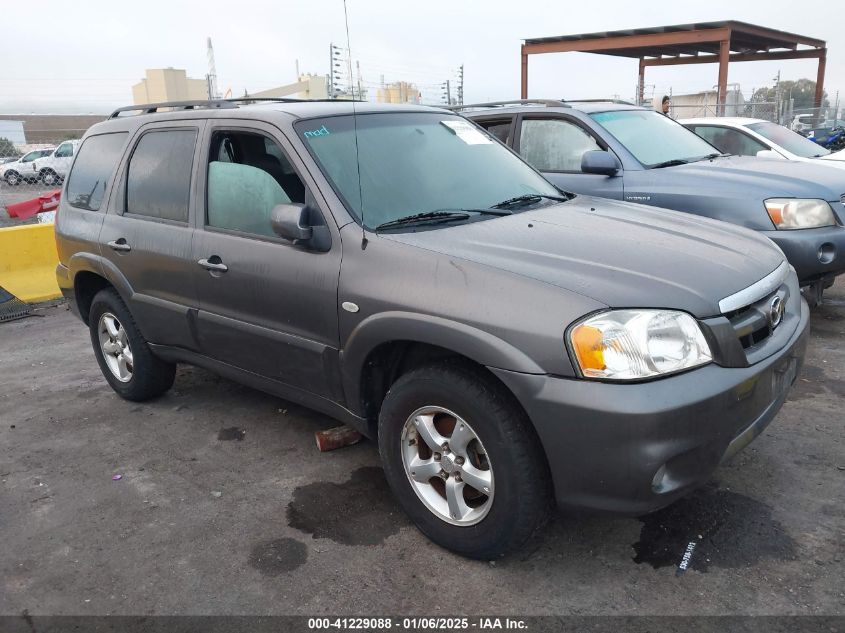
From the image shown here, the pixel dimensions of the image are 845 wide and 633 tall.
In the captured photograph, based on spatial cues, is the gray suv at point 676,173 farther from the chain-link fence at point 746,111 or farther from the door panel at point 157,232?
the chain-link fence at point 746,111

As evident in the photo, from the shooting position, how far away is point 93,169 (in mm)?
4793

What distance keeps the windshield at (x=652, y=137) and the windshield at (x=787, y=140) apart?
2.76m

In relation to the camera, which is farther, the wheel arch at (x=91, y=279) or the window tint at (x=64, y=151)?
the window tint at (x=64, y=151)

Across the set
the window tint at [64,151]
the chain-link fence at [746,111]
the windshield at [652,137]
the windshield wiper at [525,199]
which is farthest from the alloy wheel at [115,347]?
the window tint at [64,151]

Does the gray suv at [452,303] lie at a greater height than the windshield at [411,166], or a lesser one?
lesser

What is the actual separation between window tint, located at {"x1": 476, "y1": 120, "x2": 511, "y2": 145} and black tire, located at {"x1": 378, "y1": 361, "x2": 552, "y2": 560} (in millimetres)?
4212

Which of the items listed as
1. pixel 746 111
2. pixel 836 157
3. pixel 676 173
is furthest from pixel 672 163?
pixel 746 111

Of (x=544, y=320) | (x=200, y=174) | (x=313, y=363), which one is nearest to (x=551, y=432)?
(x=544, y=320)

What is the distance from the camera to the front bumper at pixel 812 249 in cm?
513

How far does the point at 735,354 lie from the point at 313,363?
1800mm

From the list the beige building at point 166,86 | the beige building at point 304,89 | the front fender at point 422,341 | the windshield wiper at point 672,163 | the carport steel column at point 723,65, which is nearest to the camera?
the front fender at point 422,341

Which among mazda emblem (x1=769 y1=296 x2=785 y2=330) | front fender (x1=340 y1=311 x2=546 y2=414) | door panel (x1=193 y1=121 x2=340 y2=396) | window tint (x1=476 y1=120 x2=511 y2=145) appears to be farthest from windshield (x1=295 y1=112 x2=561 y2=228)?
window tint (x1=476 y1=120 x2=511 y2=145)

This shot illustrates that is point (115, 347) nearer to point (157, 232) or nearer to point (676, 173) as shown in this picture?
point (157, 232)

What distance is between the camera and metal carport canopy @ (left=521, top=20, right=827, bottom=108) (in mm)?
17125
